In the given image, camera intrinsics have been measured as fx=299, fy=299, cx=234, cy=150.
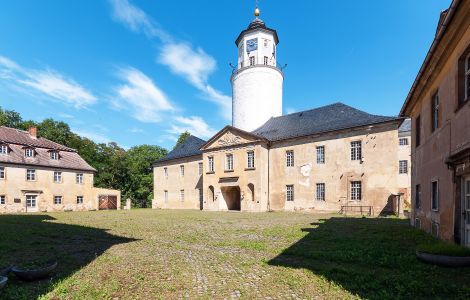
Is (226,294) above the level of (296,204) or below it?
above

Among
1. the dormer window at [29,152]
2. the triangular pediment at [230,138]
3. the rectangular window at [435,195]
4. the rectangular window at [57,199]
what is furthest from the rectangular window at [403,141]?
the dormer window at [29,152]

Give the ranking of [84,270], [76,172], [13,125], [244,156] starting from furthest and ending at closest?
[13,125] < [76,172] < [244,156] < [84,270]

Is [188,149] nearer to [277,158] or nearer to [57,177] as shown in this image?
[277,158]

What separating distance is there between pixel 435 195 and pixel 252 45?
31917mm

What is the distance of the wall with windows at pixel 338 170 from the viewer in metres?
23.8

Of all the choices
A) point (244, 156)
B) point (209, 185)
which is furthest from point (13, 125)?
point (244, 156)

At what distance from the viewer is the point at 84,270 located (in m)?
6.43

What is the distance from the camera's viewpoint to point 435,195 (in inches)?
422

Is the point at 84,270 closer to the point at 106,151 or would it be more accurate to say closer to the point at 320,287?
the point at 320,287

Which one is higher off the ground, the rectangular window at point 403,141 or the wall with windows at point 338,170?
the rectangular window at point 403,141

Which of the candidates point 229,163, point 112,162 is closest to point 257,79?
point 229,163

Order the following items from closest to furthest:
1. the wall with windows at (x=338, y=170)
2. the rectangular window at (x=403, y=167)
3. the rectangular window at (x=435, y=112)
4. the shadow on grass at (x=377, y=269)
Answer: the shadow on grass at (x=377, y=269), the rectangular window at (x=435, y=112), the wall with windows at (x=338, y=170), the rectangular window at (x=403, y=167)

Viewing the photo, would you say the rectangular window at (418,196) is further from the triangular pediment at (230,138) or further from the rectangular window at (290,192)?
the triangular pediment at (230,138)

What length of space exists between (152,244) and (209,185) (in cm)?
2414
